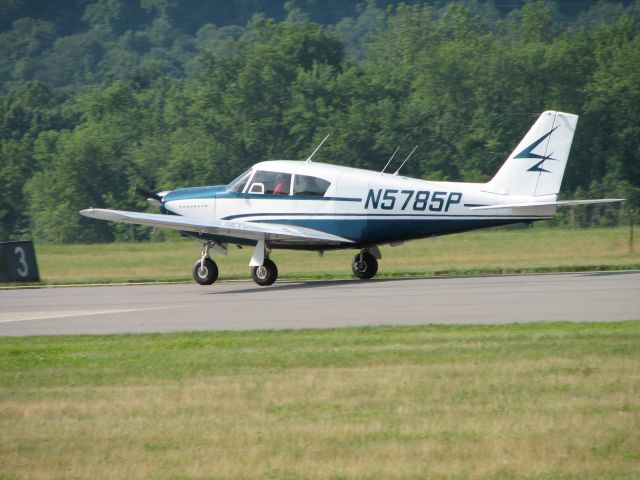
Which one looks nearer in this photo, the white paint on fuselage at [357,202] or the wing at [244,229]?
the white paint on fuselage at [357,202]

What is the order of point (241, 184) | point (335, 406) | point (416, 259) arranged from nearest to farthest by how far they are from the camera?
point (335, 406)
point (241, 184)
point (416, 259)

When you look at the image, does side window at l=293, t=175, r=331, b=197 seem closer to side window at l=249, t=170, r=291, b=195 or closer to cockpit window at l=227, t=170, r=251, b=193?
side window at l=249, t=170, r=291, b=195

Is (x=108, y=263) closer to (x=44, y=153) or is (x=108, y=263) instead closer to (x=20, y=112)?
(x=44, y=153)

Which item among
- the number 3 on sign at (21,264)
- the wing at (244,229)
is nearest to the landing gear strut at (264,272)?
the wing at (244,229)

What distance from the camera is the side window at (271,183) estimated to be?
23.5m

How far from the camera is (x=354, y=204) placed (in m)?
22.9

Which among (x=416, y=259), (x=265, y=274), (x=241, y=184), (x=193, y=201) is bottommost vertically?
(x=265, y=274)

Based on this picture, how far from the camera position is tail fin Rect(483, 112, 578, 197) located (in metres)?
21.9

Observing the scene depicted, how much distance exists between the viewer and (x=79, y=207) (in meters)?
58.9

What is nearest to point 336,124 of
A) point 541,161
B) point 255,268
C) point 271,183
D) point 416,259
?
point 416,259

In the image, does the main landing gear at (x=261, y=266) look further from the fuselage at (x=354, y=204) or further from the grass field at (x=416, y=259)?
the grass field at (x=416, y=259)

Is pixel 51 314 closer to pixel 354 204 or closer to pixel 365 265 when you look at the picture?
pixel 354 204

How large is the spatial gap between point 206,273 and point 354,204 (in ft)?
11.1

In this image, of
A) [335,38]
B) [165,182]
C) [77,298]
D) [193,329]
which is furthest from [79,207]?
[193,329]
